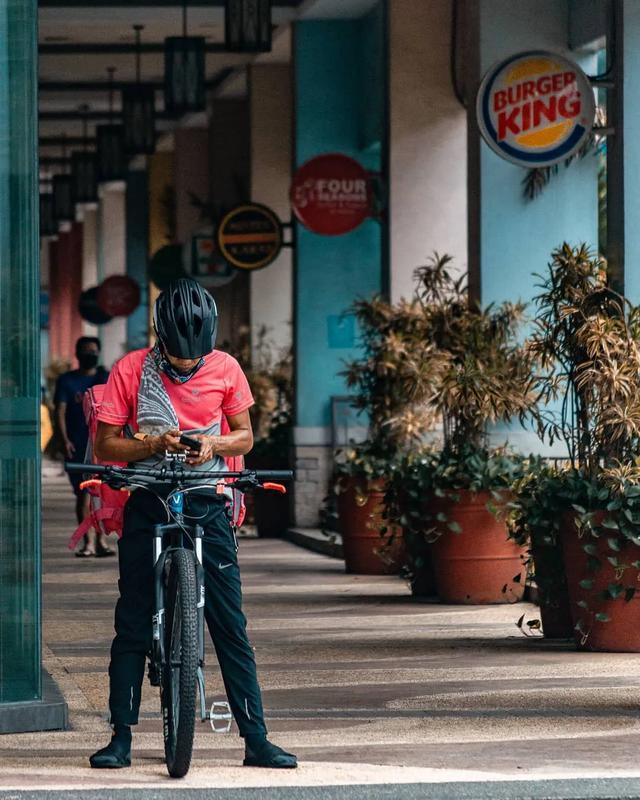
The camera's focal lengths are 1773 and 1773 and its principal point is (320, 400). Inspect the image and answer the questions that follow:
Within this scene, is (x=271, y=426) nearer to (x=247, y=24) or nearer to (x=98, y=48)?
(x=247, y=24)

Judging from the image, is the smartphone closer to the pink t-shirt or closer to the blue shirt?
the pink t-shirt

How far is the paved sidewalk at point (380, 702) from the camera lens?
6273 millimetres

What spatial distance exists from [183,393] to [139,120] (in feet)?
44.9

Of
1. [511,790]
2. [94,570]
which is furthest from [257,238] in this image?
[511,790]

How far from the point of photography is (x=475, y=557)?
443 inches

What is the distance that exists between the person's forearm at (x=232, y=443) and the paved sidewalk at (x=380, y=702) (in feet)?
3.71

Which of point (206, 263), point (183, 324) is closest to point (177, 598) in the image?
point (183, 324)

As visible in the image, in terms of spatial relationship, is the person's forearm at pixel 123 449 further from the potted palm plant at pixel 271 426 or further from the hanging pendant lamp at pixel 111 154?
the hanging pendant lamp at pixel 111 154

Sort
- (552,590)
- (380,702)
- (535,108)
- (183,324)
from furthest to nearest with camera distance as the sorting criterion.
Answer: (535,108) < (552,590) < (380,702) < (183,324)

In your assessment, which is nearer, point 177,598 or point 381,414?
point 177,598

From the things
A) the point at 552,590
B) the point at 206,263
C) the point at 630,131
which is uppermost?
the point at 206,263

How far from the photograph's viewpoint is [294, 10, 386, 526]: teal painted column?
1772 cm

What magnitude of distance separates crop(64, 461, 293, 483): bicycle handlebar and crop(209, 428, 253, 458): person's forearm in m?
0.12

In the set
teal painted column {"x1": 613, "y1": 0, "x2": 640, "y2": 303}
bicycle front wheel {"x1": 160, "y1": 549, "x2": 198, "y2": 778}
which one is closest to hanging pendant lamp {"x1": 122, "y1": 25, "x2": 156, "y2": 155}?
teal painted column {"x1": 613, "y1": 0, "x2": 640, "y2": 303}
